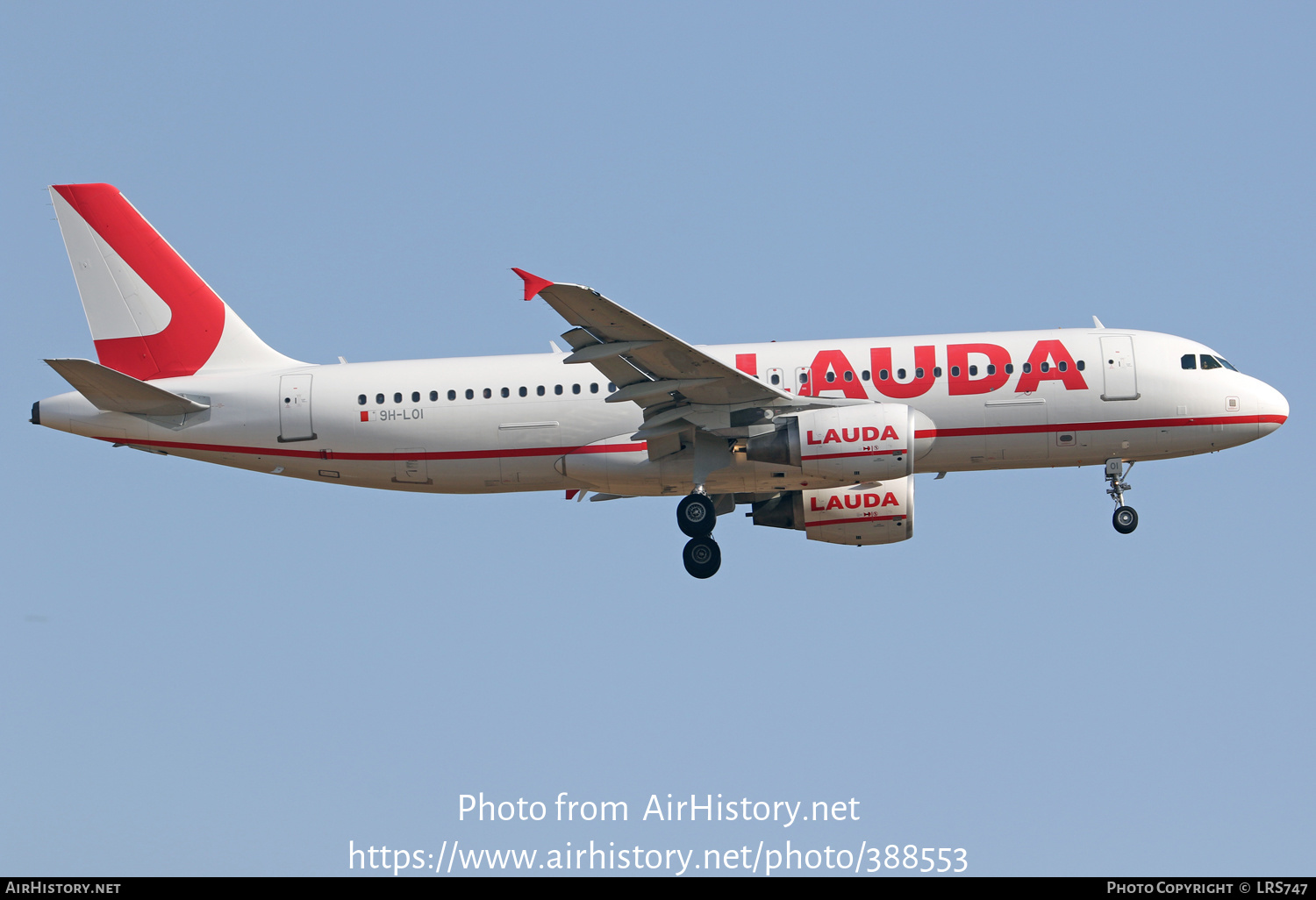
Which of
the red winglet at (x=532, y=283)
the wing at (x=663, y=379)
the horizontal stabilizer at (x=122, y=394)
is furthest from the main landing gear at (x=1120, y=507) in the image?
the horizontal stabilizer at (x=122, y=394)

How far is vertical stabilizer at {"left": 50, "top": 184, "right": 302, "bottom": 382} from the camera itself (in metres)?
36.3

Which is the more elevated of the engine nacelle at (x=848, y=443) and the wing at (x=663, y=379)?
the wing at (x=663, y=379)

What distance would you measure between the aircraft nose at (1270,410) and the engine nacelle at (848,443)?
841 cm

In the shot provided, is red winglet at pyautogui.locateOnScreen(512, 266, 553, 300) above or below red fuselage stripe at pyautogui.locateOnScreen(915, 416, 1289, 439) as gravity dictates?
above

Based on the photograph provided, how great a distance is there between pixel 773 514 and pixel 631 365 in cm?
755

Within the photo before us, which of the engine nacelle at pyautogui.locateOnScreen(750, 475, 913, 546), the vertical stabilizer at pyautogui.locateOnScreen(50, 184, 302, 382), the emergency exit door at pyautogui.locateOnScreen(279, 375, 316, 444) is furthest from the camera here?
the engine nacelle at pyautogui.locateOnScreen(750, 475, 913, 546)

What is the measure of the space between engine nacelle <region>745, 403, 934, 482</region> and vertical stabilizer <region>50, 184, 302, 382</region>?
41.9ft

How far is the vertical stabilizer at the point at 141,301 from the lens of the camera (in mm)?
36312

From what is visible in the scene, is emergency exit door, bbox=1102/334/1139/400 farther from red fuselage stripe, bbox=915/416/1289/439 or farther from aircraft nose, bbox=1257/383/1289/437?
aircraft nose, bbox=1257/383/1289/437

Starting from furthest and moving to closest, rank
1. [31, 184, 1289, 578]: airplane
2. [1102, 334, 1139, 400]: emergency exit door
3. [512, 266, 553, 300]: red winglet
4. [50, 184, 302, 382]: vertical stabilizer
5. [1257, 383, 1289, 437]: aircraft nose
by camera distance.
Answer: [50, 184, 302, 382]: vertical stabilizer
[1257, 383, 1289, 437]: aircraft nose
[1102, 334, 1139, 400]: emergency exit door
[31, 184, 1289, 578]: airplane
[512, 266, 553, 300]: red winglet

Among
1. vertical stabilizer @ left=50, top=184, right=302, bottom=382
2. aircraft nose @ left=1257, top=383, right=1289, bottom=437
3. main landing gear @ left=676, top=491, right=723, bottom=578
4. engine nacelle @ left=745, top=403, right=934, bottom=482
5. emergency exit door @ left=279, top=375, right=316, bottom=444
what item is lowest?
main landing gear @ left=676, top=491, right=723, bottom=578

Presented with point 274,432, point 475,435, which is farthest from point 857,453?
point 274,432

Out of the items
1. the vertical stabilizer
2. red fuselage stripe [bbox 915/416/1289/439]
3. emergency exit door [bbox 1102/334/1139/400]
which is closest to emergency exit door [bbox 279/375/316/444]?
the vertical stabilizer

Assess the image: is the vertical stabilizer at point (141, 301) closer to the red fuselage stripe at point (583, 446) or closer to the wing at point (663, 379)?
the red fuselage stripe at point (583, 446)
